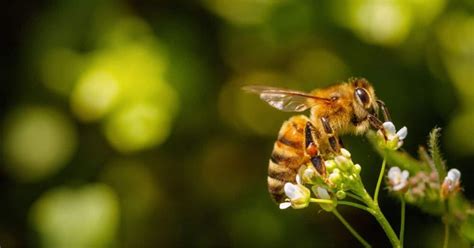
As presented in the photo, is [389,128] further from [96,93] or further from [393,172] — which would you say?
[96,93]

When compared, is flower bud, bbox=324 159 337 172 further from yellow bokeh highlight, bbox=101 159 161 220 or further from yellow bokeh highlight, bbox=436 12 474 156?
yellow bokeh highlight, bbox=101 159 161 220

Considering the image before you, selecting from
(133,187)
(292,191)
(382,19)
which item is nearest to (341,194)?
(292,191)

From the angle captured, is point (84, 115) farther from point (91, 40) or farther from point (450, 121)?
point (450, 121)

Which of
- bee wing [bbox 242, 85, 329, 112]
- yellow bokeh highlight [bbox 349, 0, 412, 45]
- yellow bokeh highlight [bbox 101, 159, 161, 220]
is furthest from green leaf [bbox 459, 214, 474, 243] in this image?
yellow bokeh highlight [bbox 101, 159, 161, 220]

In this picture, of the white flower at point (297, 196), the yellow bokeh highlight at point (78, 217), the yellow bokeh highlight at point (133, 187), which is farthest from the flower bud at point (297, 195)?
the yellow bokeh highlight at point (133, 187)

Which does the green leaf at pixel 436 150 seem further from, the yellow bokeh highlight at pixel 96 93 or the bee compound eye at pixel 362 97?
the yellow bokeh highlight at pixel 96 93

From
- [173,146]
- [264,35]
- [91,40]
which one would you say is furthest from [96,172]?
[264,35]

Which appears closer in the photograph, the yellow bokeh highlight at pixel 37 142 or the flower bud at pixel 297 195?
the flower bud at pixel 297 195

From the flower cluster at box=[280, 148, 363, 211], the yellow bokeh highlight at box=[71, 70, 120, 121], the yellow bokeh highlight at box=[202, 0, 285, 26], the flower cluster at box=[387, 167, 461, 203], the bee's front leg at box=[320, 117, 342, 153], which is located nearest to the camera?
the flower cluster at box=[280, 148, 363, 211]
